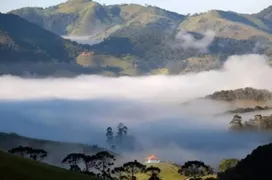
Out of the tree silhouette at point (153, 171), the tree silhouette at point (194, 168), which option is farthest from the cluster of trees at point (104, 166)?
the tree silhouette at point (194, 168)

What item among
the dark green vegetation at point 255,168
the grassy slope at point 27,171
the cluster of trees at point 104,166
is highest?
A: the cluster of trees at point 104,166

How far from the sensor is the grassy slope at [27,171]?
8931 cm

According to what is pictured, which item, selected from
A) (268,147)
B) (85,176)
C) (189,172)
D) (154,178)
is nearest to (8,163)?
(85,176)

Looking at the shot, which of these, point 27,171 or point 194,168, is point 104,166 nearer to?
point 194,168

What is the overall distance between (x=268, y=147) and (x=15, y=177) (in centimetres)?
6187

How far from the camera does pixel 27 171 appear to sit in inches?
3637

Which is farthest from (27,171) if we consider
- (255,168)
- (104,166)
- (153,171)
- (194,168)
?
(194,168)

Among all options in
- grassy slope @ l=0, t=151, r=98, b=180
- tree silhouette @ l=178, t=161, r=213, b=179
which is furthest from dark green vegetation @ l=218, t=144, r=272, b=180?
grassy slope @ l=0, t=151, r=98, b=180

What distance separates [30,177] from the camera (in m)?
90.2

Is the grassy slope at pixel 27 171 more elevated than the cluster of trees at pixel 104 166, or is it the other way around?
the cluster of trees at pixel 104 166

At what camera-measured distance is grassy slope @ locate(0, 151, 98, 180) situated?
8931 cm

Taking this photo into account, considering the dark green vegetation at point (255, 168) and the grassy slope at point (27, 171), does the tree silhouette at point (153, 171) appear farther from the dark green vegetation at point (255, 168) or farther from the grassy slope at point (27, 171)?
the grassy slope at point (27, 171)

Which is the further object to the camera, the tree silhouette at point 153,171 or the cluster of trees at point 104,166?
the cluster of trees at point 104,166

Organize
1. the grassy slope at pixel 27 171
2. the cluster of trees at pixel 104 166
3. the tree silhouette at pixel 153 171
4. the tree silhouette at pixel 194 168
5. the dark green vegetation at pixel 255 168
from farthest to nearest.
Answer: the tree silhouette at pixel 194 168
the cluster of trees at pixel 104 166
the tree silhouette at pixel 153 171
the dark green vegetation at pixel 255 168
the grassy slope at pixel 27 171
